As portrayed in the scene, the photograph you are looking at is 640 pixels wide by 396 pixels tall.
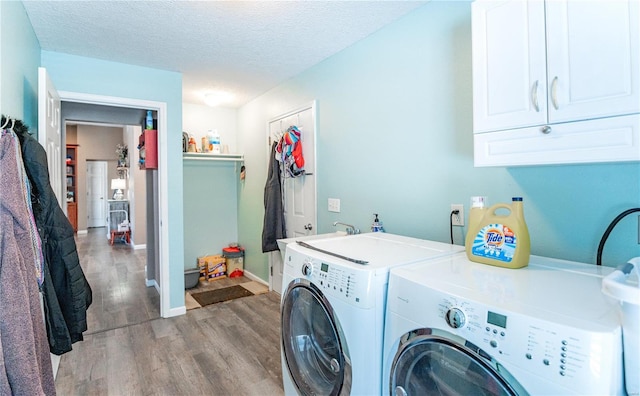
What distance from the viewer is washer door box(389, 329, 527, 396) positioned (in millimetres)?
865

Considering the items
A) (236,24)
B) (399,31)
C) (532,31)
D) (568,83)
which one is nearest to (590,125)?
(568,83)

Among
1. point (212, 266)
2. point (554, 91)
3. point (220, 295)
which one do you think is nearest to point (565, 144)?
point (554, 91)

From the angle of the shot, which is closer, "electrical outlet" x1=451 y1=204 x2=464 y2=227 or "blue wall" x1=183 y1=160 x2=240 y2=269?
"electrical outlet" x1=451 y1=204 x2=464 y2=227

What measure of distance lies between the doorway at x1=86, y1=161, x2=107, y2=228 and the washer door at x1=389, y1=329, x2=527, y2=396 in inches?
396

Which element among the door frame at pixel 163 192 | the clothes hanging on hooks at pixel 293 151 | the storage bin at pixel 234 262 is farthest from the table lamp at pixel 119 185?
the clothes hanging on hooks at pixel 293 151

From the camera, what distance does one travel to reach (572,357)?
726 millimetres

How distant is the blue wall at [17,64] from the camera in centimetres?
159

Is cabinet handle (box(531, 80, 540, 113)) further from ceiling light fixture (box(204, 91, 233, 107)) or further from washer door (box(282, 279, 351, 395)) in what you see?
ceiling light fixture (box(204, 91, 233, 107))

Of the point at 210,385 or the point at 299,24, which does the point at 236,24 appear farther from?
the point at 210,385

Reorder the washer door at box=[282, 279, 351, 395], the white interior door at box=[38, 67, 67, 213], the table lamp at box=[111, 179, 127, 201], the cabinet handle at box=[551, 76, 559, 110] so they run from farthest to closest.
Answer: the table lamp at box=[111, 179, 127, 201]
the white interior door at box=[38, 67, 67, 213]
the washer door at box=[282, 279, 351, 395]
the cabinet handle at box=[551, 76, 559, 110]

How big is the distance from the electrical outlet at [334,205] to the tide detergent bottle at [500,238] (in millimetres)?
1447

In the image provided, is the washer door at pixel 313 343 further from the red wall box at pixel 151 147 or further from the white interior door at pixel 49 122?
the red wall box at pixel 151 147

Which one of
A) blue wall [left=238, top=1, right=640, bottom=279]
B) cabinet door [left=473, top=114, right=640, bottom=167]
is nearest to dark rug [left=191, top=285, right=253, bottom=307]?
blue wall [left=238, top=1, right=640, bottom=279]

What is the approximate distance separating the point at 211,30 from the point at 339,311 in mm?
2115
